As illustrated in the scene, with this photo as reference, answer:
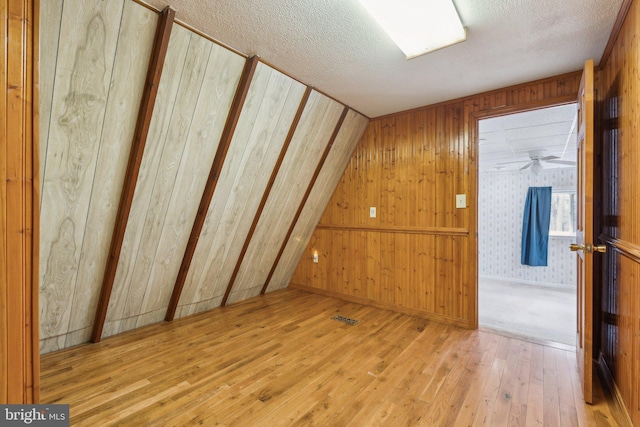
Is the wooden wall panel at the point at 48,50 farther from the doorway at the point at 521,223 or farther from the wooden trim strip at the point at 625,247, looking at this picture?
the doorway at the point at 521,223

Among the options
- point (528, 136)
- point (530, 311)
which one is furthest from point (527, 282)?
point (528, 136)

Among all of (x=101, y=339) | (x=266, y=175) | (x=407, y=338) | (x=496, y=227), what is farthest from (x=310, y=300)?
(x=496, y=227)

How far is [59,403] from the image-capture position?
1729 mm

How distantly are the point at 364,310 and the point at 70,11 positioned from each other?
3471 mm

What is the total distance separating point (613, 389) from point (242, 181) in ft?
10.2

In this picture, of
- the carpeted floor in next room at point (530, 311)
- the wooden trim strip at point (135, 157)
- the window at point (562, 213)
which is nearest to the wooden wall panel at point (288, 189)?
the wooden trim strip at point (135, 157)

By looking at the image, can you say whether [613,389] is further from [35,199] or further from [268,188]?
[35,199]

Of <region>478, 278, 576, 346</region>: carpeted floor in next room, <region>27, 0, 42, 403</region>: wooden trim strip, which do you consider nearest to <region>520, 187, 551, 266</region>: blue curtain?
<region>478, 278, 576, 346</region>: carpeted floor in next room

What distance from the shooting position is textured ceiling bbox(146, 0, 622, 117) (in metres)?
1.76

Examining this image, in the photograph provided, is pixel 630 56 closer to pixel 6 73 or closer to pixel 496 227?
pixel 6 73

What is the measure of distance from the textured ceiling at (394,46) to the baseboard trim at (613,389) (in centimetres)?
227

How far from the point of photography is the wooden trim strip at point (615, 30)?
1683mm

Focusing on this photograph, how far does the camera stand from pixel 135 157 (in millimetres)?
2002

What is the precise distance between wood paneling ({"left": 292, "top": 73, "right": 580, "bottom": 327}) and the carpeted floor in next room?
67cm
